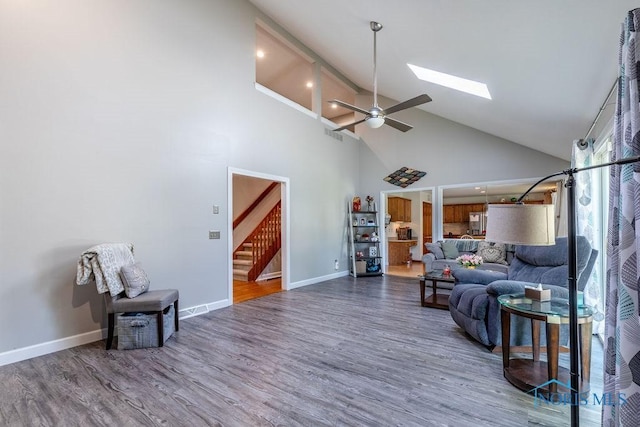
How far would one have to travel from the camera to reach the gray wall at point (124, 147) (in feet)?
9.24

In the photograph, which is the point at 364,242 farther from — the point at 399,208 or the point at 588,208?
the point at 588,208

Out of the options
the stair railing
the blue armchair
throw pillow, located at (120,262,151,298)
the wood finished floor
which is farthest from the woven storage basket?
the stair railing

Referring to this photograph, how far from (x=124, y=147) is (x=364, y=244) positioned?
5.52m

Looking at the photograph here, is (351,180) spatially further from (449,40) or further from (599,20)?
(599,20)

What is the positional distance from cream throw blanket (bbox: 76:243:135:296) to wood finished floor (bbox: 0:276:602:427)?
662mm

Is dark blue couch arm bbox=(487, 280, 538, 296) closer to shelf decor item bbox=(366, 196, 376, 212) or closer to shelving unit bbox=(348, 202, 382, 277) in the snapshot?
shelving unit bbox=(348, 202, 382, 277)

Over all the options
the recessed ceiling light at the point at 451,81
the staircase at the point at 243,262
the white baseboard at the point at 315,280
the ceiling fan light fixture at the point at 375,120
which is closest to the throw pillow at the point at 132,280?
the white baseboard at the point at 315,280

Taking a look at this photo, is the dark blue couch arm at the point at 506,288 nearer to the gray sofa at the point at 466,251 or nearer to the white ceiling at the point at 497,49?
the white ceiling at the point at 497,49

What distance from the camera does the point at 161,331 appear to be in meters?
3.05

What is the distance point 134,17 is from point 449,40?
3740 millimetres

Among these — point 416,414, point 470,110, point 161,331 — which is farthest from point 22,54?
point 470,110

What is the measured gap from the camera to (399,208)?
9.27 m

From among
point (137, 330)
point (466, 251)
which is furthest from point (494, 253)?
point (137, 330)

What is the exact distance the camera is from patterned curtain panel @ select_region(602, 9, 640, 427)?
118 centimetres
